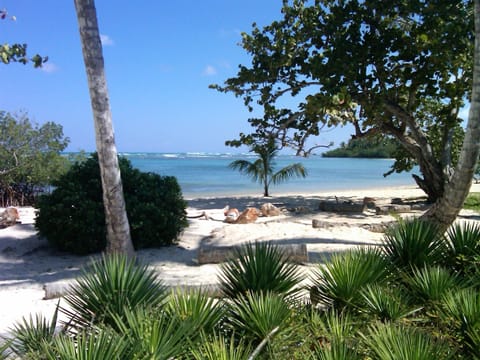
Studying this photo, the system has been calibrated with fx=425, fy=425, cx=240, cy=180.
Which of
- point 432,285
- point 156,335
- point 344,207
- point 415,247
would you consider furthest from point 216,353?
point 344,207

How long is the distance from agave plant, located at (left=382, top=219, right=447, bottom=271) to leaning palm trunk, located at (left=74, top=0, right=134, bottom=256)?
3.84 m

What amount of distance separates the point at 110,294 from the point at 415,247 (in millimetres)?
2795

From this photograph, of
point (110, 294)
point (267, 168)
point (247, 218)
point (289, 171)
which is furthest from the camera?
point (267, 168)

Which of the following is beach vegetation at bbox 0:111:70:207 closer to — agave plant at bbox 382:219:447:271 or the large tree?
the large tree

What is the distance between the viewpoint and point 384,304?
3.06m

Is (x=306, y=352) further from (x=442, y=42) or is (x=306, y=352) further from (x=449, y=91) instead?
(x=449, y=91)

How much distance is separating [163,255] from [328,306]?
14.5ft

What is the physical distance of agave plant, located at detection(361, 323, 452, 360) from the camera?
2.28 m

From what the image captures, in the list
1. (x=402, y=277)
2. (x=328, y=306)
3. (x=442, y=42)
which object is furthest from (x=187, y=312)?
(x=442, y=42)

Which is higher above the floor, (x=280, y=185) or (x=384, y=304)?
(x=384, y=304)

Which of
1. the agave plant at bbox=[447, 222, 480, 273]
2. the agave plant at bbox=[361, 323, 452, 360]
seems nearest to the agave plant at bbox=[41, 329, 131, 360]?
the agave plant at bbox=[361, 323, 452, 360]

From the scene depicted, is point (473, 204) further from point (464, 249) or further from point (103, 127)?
point (103, 127)

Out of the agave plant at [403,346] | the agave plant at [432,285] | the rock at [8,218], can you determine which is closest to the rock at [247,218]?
the rock at [8,218]

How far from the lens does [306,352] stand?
262 cm
